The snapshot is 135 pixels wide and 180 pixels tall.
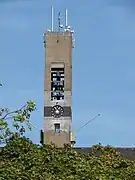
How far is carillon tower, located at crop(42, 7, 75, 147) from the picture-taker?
237 feet

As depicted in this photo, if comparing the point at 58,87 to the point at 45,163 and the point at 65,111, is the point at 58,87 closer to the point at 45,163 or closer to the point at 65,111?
the point at 65,111

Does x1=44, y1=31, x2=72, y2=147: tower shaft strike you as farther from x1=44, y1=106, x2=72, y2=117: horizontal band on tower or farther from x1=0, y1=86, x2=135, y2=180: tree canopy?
x1=0, y1=86, x2=135, y2=180: tree canopy

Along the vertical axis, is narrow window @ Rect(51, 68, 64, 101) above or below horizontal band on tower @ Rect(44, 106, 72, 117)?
above

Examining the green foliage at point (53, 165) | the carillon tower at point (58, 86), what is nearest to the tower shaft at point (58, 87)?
the carillon tower at point (58, 86)

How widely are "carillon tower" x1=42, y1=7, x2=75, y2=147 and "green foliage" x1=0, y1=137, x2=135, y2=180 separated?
5037 cm

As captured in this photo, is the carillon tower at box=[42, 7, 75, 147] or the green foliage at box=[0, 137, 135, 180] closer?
the green foliage at box=[0, 137, 135, 180]

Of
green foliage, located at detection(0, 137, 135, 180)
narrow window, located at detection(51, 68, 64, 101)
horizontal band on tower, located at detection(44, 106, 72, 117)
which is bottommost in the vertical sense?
green foliage, located at detection(0, 137, 135, 180)

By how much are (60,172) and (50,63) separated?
55.4 m

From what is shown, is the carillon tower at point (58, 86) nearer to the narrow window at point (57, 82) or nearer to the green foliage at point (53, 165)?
the narrow window at point (57, 82)

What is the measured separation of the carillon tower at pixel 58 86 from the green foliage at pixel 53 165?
5037 centimetres

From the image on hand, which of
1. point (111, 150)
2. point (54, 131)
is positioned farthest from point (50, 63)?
point (111, 150)

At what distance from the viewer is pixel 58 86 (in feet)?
246

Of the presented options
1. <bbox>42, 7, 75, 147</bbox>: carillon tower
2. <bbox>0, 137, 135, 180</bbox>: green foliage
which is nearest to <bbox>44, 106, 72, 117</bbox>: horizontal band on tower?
<bbox>42, 7, 75, 147</bbox>: carillon tower

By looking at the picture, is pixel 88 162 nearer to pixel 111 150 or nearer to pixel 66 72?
pixel 111 150
